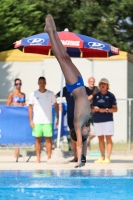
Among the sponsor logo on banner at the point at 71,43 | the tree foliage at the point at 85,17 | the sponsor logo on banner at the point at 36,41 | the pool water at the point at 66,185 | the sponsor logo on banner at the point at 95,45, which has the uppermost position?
the tree foliage at the point at 85,17

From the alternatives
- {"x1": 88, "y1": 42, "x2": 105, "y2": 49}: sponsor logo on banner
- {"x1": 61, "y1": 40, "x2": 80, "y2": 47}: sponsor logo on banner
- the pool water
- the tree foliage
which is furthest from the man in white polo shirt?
the tree foliage

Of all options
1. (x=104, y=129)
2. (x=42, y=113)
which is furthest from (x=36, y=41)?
(x=104, y=129)

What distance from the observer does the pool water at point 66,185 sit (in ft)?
25.7

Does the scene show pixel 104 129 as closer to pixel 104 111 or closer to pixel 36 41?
pixel 104 111

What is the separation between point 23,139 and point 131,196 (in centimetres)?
797

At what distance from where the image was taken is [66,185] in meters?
9.08

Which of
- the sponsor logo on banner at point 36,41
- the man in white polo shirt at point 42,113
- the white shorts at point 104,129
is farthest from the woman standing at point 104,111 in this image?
the sponsor logo on banner at point 36,41

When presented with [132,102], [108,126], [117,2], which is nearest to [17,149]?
[108,126]

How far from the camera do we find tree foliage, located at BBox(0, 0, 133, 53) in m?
28.8

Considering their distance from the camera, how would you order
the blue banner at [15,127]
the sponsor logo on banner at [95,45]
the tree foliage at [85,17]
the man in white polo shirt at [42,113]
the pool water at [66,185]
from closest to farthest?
the pool water at [66,185] → the sponsor logo on banner at [95,45] → the man in white polo shirt at [42,113] → the blue banner at [15,127] → the tree foliage at [85,17]

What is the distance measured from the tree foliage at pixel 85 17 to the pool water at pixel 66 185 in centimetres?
1713

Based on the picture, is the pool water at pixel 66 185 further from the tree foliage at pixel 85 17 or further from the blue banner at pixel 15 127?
the tree foliage at pixel 85 17

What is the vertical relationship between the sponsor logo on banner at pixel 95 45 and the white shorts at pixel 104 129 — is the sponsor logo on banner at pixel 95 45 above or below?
above

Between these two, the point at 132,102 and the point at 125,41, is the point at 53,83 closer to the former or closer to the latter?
the point at 132,102
